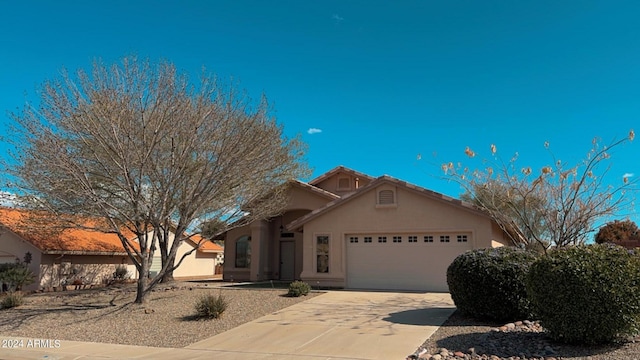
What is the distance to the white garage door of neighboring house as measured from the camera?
1775 centimetres

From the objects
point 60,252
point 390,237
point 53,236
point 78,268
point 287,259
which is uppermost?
point 53,236

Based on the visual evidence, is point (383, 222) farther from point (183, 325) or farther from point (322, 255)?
point (183, 325)

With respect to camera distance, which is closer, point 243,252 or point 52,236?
point 52,236

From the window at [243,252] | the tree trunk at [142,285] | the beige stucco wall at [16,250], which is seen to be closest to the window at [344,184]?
the window at [243,252]

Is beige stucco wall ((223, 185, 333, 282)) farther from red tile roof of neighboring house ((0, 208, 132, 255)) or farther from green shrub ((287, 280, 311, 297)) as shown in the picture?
green shrub ((287, 280, 311, 297))

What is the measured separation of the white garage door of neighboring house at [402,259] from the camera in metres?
17.8

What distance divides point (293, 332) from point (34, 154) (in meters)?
9.12

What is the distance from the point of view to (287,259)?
24062 millimetres

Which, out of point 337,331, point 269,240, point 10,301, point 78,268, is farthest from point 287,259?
point 337,331

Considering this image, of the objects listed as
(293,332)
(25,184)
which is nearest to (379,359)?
(293,332)

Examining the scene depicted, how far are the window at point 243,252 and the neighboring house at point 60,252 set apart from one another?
20.6 ft

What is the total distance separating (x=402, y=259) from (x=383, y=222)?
1.69m

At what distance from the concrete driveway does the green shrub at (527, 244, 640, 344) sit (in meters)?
2.60

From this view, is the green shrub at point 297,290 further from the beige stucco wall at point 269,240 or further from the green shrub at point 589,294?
the green shrub at point 589,294
